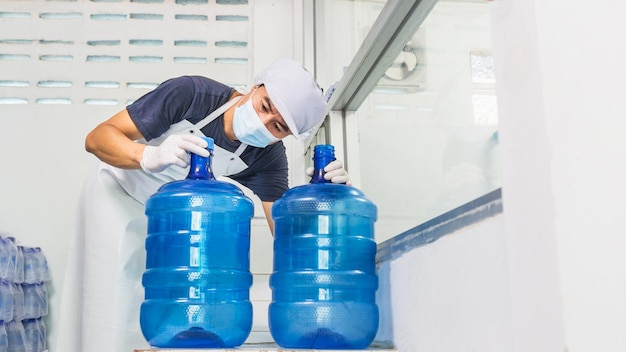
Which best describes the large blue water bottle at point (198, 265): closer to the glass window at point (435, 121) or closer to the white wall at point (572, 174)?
the glass window at point (435, 121)

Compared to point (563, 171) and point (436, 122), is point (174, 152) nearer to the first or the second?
point (436, 122)

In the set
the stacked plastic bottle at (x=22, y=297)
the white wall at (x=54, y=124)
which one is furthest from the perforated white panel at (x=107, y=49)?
the stacked plastic bottle at (x=22, y=297)

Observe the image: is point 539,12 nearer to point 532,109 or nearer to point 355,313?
point 532,109

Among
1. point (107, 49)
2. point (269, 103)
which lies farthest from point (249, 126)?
point (107, 49)

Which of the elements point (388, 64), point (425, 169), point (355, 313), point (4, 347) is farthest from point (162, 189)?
point (4, 347)

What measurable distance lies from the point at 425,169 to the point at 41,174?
2081mm

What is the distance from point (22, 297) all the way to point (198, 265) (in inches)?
69.3

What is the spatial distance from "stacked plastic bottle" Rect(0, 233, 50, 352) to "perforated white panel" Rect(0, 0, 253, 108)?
2.40 ft

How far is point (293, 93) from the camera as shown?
1.58 m

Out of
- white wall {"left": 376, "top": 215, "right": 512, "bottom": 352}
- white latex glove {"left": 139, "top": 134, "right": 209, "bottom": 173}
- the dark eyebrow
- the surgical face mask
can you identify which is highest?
the dark eyebrow

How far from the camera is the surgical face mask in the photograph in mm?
1597

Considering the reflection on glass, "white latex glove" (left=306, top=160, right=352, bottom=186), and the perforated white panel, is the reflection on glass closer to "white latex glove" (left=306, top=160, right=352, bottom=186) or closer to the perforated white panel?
"white latex glove" (left=306, top=160, right=352, bottom=186)

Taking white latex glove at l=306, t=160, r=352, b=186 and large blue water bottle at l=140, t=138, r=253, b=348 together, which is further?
white latex glove at l=306, t=160, r=352, b=186

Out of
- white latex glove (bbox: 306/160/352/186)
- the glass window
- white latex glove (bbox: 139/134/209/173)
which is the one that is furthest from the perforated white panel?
white latex glove (bbox: 306/160/352/186)
